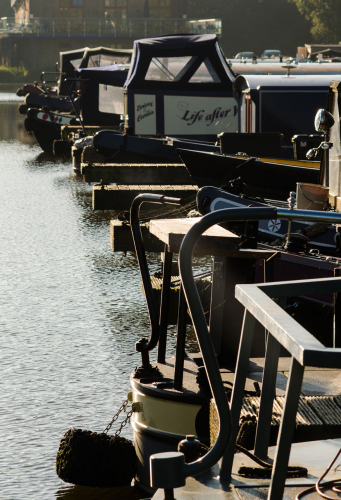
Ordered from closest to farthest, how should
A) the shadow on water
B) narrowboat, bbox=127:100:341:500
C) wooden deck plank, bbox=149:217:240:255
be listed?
narrowboat, bbox=127:100:341:500, wooden deck plank, bbox=149:217:240:255, the shadow on water

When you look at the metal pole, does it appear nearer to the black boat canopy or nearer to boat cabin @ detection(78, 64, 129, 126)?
the black boat canopy

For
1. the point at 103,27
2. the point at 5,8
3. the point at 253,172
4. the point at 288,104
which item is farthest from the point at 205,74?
the point at 5,8

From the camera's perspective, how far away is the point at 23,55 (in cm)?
7550

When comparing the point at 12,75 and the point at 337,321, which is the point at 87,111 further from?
the point at 12,75

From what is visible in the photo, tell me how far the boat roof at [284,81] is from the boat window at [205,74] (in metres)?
3.66

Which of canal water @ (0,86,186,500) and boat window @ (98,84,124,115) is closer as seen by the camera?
canal water @ (0,86,186,500)

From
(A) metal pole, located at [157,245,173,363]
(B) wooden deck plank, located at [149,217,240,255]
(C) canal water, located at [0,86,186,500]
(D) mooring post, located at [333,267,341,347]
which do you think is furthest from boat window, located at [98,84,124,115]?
(B) wooden deck plank, located at [149,217,240,255]

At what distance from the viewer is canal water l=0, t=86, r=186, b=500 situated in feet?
18.3

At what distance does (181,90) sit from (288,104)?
500 cm

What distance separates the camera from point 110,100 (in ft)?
83.5

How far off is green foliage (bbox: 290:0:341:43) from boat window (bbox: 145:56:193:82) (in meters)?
51.4

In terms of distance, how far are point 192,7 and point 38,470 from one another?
242 feet

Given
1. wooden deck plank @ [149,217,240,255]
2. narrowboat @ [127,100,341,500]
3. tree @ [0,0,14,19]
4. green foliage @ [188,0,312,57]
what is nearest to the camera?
narrowboat @ [127,100,341,500]

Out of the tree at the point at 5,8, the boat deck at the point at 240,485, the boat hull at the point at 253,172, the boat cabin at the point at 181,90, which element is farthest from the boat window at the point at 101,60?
the tree at the point at 5,8
